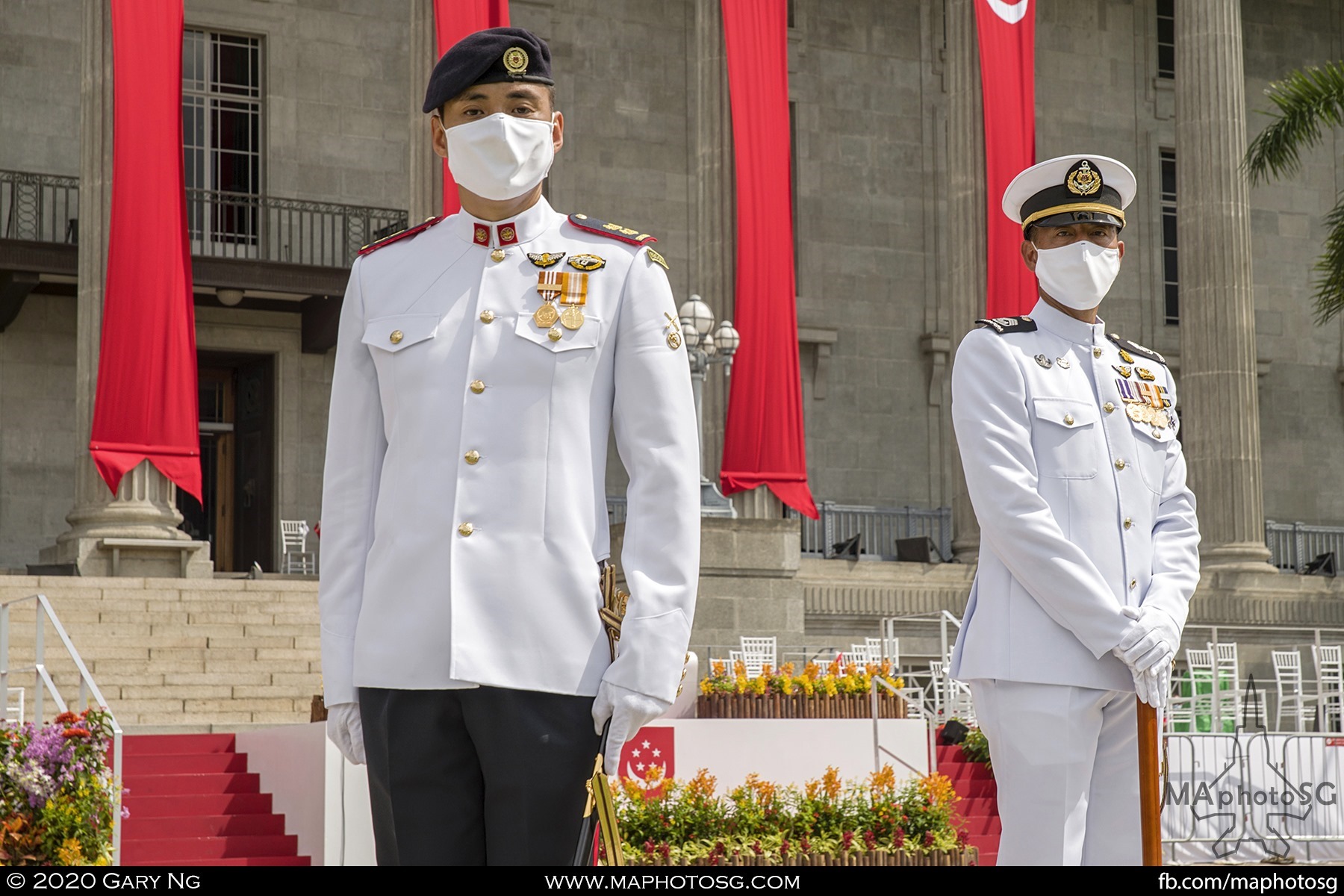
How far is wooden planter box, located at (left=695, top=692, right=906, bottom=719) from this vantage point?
12.4 meters

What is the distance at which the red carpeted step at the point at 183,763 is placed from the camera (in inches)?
485

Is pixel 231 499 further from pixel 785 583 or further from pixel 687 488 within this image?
pixel 687 488

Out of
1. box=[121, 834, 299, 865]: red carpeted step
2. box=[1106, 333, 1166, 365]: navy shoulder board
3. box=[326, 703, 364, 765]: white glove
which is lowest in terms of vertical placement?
box=[121, 834, 299, 865]: red carpeted step

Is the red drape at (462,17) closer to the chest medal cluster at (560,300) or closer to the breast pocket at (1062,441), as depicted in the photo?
the breast pocket at (1062,441)

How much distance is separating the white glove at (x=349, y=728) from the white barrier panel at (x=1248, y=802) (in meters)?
10.2

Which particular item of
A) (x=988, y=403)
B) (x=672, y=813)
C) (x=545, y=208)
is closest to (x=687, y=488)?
(x=545, y=208)

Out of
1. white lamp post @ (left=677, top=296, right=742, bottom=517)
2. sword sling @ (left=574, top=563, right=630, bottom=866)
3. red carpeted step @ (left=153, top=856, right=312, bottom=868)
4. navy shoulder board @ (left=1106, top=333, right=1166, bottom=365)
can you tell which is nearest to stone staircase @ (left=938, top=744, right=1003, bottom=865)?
white lamp post @ (left=677, top=296, right=742, bottom=517)

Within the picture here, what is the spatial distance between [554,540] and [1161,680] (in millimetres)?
1667

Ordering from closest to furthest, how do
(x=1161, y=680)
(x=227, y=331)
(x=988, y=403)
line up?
(x=1161, y=680)
(x=988, y=403)
(x=227, y=331)

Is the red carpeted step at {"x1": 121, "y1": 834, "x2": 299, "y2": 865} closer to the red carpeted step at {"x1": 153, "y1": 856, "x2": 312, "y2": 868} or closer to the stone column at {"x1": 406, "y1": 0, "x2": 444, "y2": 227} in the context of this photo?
the red carpeted step at {"x1": 153, "y1": 856, "x2": 312, "y2": 868}

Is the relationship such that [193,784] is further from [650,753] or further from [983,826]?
[983,826]

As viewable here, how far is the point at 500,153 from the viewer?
135 inches

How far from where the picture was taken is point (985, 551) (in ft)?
14.8

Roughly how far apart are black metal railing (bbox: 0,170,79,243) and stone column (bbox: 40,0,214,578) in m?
3.56
